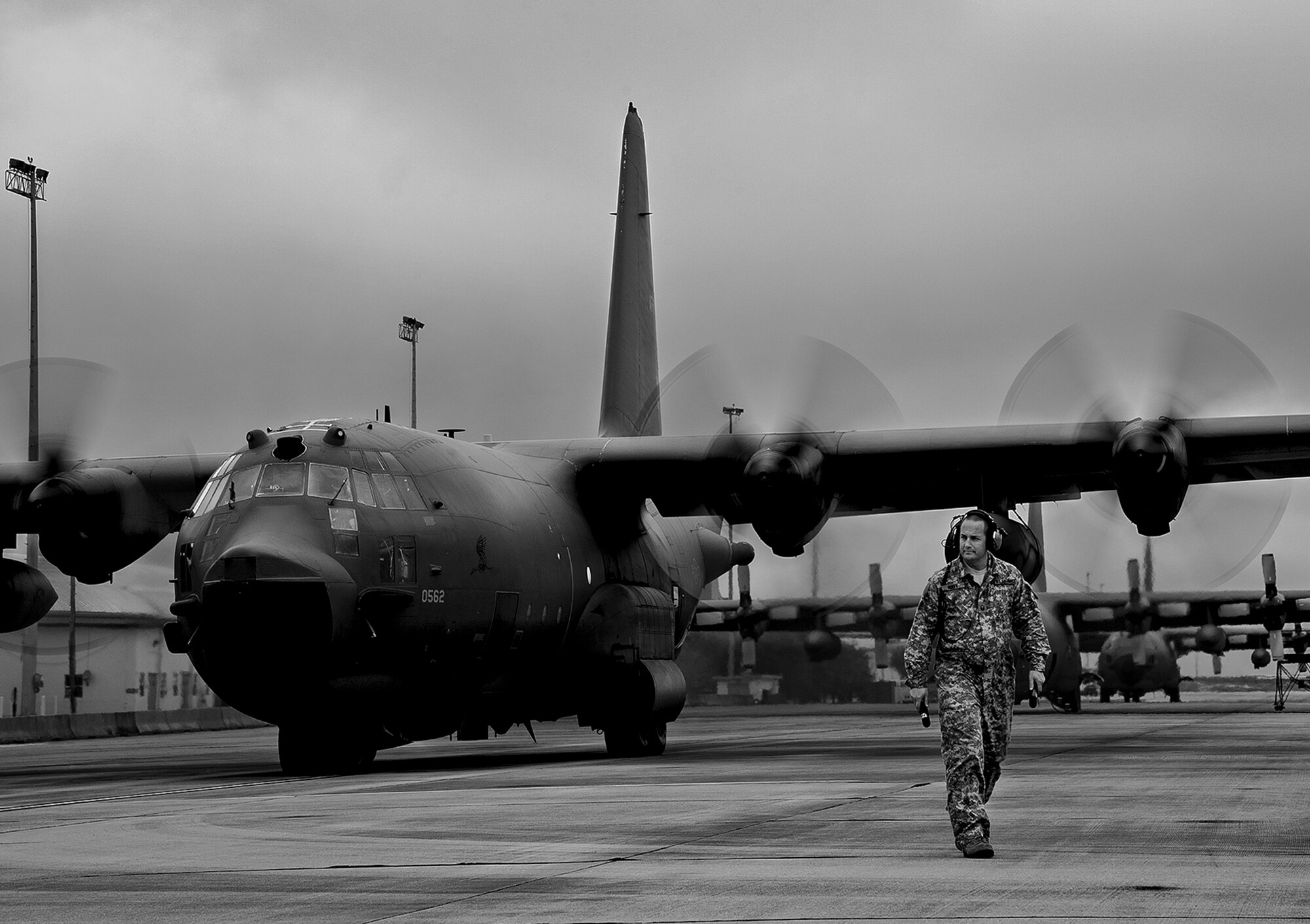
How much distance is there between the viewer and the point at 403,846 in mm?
9562

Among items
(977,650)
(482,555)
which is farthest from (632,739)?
(977,650)

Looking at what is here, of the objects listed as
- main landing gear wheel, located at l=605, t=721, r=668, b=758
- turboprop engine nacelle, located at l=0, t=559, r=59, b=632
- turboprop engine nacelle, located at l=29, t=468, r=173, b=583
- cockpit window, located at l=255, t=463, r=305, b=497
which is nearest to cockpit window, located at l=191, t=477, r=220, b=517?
cockpit window, located at l=255, t=463, r=305, b=497

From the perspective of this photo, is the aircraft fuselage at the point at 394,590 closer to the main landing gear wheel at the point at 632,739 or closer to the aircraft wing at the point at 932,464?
the main landing gear wheel at the point at 632,739

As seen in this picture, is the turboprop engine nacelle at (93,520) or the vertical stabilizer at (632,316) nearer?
the turboprop engine nacelle at (93,520)

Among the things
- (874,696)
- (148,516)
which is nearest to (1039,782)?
(148,516)

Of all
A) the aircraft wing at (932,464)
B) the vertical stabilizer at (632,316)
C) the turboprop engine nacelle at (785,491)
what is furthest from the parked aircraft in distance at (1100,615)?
the turboprop engine nacelle at (785,491)

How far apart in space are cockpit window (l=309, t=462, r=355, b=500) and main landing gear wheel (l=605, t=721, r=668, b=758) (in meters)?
6.38

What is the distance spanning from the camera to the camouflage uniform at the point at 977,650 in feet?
29.7

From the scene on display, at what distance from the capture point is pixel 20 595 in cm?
2230

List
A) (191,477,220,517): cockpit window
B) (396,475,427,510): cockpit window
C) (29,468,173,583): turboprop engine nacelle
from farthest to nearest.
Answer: (29,468,173,583): turboprop engine nacelle → (396,475,427,510): cockpit window → (191,477,220,517): cockpit window

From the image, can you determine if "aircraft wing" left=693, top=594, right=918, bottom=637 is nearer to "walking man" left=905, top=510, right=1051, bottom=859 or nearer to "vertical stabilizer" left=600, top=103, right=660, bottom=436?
"vertical stabilizer" left=600, top=103, right=660, bottom=436

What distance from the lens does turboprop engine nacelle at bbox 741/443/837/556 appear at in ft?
67.7

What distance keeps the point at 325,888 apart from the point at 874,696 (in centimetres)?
7913

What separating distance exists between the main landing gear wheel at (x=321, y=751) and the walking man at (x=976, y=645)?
400 inches
